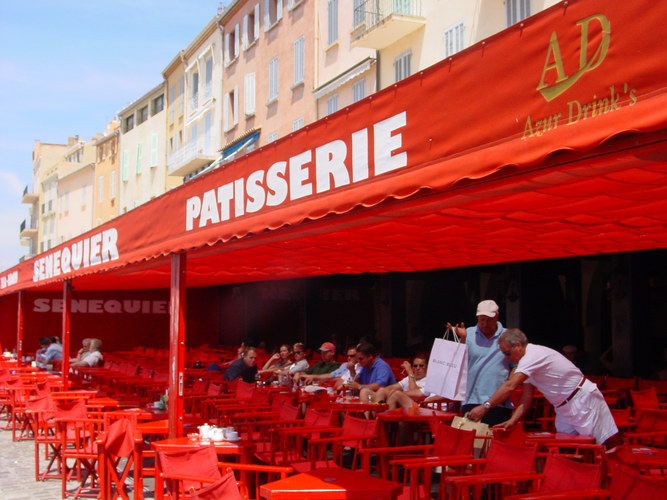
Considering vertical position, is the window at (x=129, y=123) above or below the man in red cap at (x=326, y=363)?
above

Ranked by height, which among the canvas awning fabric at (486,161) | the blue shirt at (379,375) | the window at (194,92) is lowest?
the blue shirt at (379,375)

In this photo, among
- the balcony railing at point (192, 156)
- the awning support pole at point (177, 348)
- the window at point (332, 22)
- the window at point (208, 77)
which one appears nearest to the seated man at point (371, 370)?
the awning support pole at point (177, 348)

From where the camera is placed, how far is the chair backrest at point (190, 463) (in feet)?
16.6

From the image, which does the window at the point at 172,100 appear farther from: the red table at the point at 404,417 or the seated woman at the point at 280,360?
the red table at the point at 404,417

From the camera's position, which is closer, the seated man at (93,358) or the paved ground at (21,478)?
the paved ground at (21,478)

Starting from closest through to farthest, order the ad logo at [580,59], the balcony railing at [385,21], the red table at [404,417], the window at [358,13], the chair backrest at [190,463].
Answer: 1. the ad logo at [580,59]
2. the chair backrest at [190,463]
3. the red table at [404,417]
4. the balcony railing at [385,21]
5. the window at [358,13]

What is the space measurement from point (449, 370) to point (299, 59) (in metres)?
23.9

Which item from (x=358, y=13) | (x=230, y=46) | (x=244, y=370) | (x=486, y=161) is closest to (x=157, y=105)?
(x=230, y=46)

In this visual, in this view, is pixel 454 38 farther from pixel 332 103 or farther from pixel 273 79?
pixel 273 79

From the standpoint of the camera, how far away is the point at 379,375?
9.08 meters

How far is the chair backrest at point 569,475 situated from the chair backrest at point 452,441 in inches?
37.0

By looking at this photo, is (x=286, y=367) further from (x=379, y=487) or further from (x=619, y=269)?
(x=379, y=487)

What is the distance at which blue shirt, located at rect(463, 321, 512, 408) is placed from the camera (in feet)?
20.5

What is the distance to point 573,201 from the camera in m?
5.24
